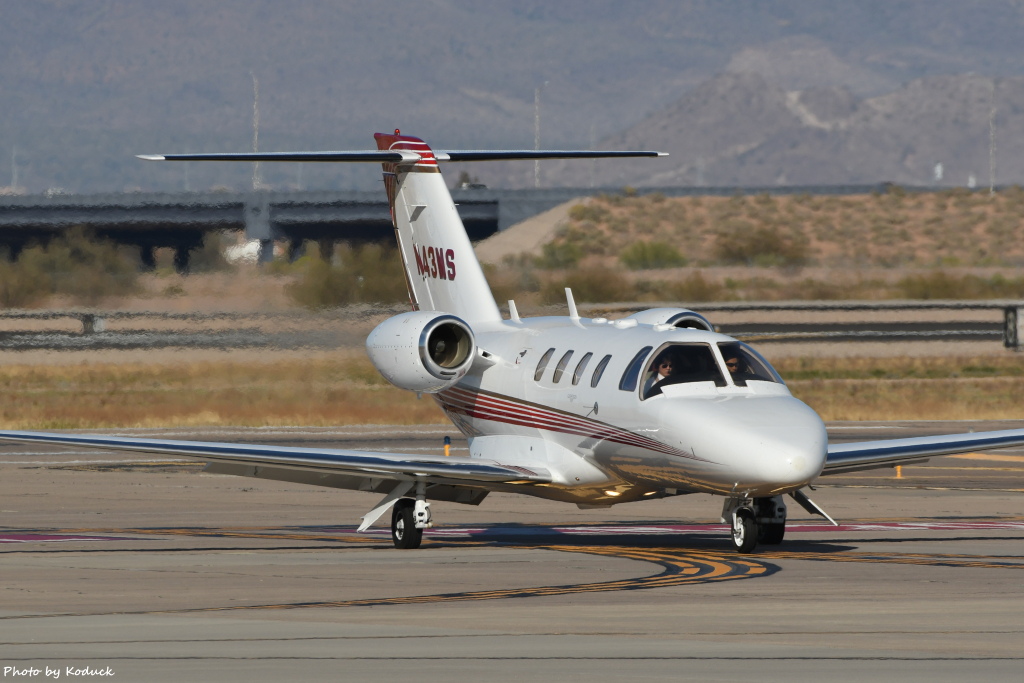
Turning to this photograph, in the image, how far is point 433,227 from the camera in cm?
2698

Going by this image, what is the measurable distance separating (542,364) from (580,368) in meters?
1.05

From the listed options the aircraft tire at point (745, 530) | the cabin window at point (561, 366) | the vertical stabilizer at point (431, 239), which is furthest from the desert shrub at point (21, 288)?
the aircraft tire at point (745, 530)

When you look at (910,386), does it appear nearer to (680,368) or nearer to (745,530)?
(745,530)

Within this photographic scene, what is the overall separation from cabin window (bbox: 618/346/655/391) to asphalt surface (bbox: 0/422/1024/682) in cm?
206

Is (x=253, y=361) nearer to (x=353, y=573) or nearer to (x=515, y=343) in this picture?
(x=515, y=343)

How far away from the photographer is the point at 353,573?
1920 centimetres

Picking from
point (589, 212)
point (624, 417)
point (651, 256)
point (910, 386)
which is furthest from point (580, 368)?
point (589, 212)

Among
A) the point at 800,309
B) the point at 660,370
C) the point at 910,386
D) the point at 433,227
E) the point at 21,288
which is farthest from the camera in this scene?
the point at 800,309

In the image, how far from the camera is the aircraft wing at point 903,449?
2129cm

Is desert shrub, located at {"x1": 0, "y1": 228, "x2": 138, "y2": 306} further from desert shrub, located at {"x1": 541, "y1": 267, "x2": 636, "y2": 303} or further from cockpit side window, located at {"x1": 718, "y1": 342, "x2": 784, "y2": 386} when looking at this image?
cockpit side window, located at {"x1": 718, "y1": 342, "x2": 784, "y2": 386}

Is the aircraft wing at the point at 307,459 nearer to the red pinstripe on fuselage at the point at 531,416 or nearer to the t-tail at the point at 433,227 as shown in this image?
the red pinstripe on fuselage at the point at 531,416

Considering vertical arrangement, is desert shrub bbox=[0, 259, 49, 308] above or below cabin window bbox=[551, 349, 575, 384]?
above

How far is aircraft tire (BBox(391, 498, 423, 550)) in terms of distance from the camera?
858 inches

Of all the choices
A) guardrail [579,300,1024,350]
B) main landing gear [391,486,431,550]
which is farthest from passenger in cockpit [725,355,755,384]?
guardrail [579,300,1024,350]
